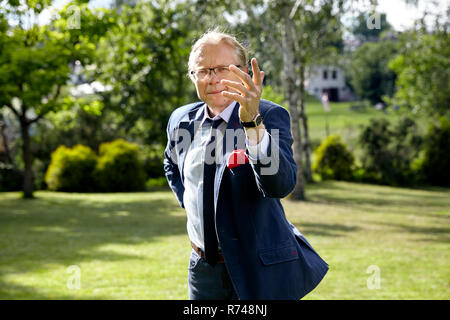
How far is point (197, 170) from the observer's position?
2.72 m

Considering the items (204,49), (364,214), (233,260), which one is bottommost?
(364,214)

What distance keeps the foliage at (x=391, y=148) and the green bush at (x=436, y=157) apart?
1.80 feet

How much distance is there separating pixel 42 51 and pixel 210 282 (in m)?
13.6

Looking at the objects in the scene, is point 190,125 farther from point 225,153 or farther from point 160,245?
point 160,245

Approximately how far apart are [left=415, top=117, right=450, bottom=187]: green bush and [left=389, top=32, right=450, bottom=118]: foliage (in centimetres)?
485

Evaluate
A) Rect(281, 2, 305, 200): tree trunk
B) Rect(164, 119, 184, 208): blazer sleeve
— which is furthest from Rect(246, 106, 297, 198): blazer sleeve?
Rect(281, 2, 305, 200): tree trunk

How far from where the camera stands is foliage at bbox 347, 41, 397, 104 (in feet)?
223

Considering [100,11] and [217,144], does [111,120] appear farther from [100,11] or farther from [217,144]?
[217,144]

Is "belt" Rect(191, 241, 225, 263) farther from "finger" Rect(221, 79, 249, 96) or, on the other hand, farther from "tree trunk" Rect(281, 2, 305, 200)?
"tree trunk" Rect(281, 2, 305, 200)

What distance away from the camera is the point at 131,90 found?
26.7 m

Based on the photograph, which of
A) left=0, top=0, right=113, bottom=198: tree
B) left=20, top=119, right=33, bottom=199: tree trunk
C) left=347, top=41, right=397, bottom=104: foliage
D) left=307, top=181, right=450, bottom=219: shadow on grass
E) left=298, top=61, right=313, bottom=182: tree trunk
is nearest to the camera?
left=0, top=0, right=113, bottom=198: tree

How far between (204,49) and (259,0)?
678 inches

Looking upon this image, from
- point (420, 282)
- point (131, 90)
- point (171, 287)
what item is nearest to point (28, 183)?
point (131, 90)

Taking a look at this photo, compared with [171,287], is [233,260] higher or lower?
higher
